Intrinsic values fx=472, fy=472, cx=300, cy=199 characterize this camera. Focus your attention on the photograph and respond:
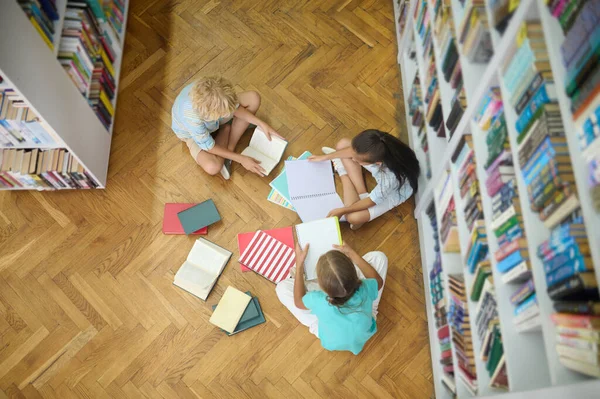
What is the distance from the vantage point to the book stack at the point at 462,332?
1779 mm

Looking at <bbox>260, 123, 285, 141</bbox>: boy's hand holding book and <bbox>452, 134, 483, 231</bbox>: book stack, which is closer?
<bbox>452, 134, 483, 231</bbox>: book stack

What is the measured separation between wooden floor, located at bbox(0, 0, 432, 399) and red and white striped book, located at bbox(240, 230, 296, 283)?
71 millimetres

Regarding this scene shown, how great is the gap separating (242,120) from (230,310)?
3.40 ft


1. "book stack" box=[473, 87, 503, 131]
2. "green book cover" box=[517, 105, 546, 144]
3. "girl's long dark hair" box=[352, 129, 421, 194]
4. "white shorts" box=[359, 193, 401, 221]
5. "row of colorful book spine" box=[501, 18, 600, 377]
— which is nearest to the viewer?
"row of colorful book spine" box=[501, 18, 600, 377]

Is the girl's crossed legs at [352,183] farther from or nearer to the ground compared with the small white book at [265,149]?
farther from the ground

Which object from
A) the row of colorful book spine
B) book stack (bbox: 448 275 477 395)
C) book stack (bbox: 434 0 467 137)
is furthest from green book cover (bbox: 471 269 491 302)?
book stack (bbox: 434 0 467 137)

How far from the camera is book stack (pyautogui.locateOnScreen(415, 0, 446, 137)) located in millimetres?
2088

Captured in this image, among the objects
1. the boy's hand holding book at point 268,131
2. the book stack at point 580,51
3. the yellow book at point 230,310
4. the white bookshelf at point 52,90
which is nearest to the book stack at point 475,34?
the book stack at point 580,51

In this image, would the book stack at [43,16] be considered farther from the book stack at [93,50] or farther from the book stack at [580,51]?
the book stack at [580,51]

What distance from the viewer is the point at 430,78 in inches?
87.0

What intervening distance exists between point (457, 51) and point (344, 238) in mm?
1124

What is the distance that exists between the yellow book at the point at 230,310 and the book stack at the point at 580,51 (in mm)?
1732

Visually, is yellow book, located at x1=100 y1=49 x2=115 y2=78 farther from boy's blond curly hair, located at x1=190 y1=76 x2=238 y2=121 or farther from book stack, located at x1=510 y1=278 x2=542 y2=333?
book stack, located at x1=510 y1=278 x2=542 y2=333

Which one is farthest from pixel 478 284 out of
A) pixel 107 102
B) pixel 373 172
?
pixel 107 102
